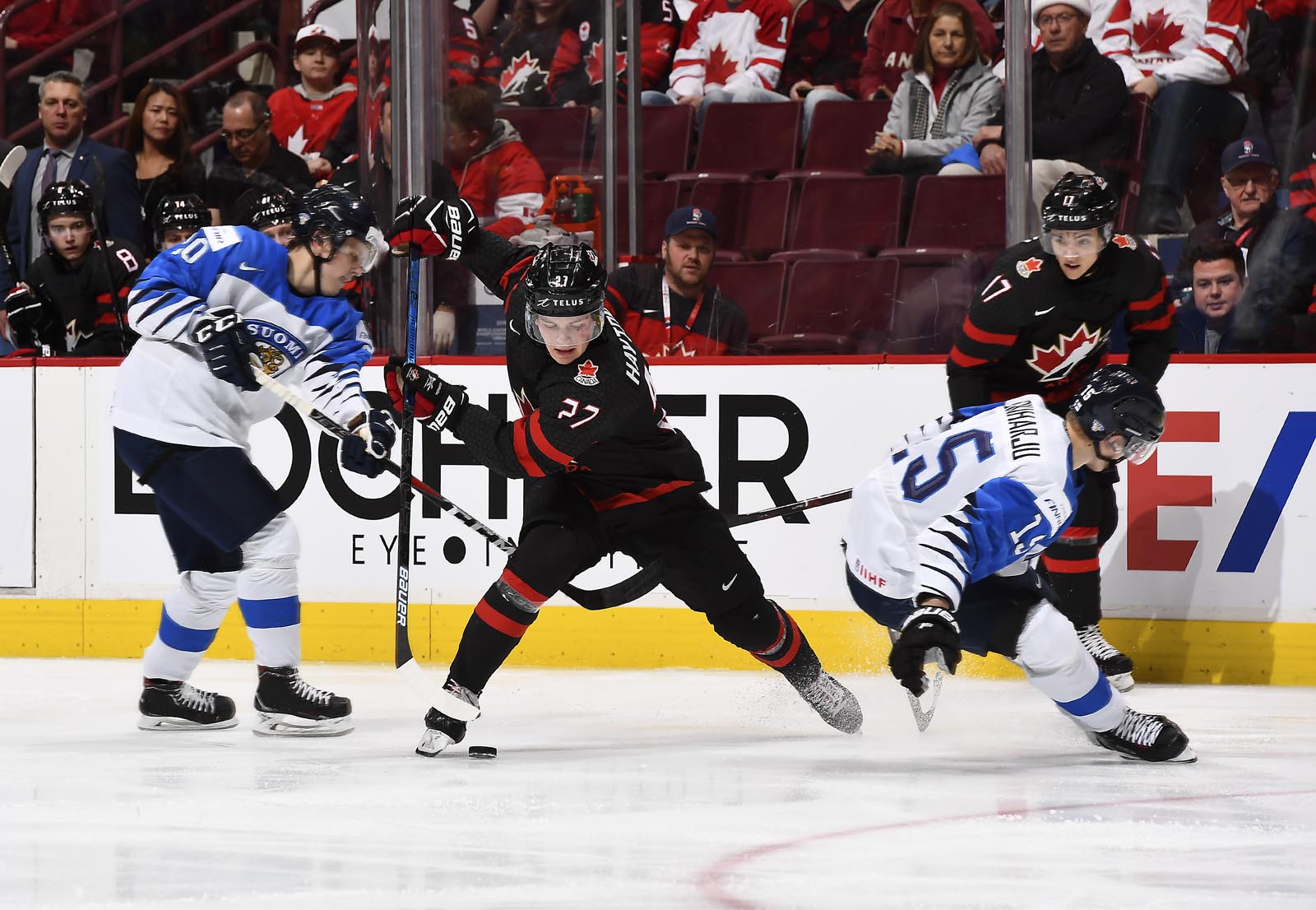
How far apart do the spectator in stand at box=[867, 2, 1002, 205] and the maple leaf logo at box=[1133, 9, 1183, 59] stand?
41 centimetres

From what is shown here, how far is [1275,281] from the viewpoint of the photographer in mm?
4480

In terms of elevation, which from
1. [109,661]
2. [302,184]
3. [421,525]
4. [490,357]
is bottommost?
[109,661]

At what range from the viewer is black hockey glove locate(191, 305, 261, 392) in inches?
141

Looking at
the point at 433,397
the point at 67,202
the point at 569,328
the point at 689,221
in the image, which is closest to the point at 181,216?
the point at 67,202

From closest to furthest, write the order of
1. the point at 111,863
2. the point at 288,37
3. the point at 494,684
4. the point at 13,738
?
the point at 111,863 < the point at 13,738 < the point at 494,684 < the point at 288,37

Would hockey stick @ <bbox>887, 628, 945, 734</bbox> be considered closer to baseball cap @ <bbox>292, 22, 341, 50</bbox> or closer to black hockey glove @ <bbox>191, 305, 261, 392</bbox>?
black hockey glove @ <bbox>191, 305, 261, 392</bbox>

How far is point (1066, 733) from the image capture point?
Result: 3.73m

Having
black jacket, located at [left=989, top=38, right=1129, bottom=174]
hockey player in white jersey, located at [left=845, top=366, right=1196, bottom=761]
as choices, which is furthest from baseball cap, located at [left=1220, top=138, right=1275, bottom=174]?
hockey player in white jersey, located at [left=845, top=366, right=1196, bottom=761]

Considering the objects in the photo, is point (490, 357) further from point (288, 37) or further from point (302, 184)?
point (288, 37)

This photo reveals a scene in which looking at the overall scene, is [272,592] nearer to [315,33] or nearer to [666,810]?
[666,810]

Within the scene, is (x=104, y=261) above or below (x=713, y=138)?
below

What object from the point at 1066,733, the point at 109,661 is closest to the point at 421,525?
the point at 109,661

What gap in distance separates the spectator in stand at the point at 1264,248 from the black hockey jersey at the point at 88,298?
3.23 metres

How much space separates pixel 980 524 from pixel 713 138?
2.69 meters
